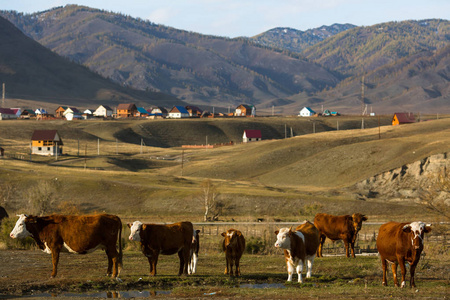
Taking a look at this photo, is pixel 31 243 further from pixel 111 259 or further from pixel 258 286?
pixel 258 286

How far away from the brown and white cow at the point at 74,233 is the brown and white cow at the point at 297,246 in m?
6.89

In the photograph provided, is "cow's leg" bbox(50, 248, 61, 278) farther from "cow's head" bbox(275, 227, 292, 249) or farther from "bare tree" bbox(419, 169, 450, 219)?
"bare tree" bbox(419, 169, 450, 219)

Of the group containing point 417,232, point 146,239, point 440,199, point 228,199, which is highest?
point 440,199

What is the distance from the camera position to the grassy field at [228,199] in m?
26.3

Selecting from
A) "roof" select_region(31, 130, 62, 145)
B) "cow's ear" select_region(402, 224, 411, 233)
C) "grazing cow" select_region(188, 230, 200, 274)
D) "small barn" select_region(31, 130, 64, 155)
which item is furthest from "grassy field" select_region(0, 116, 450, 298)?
"roof" select_region(31, 130, 62, 145)

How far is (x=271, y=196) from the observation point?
8469cm

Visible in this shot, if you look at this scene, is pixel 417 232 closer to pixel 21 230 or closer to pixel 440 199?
Result: pixel 21 230

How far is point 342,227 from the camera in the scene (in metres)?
36.1

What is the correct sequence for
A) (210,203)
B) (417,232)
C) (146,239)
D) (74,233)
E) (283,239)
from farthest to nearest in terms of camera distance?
(210,203), (146,239), (74,233), (283,239), (417,232)

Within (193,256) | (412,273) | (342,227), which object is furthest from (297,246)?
(342,227)

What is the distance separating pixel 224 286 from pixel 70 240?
6.70 m

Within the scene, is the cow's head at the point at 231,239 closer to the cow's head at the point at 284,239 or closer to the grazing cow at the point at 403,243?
the cow's head at the point at 284,239

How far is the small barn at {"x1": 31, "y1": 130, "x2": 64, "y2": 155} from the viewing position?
144m

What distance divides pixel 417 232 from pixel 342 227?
12.6 m
